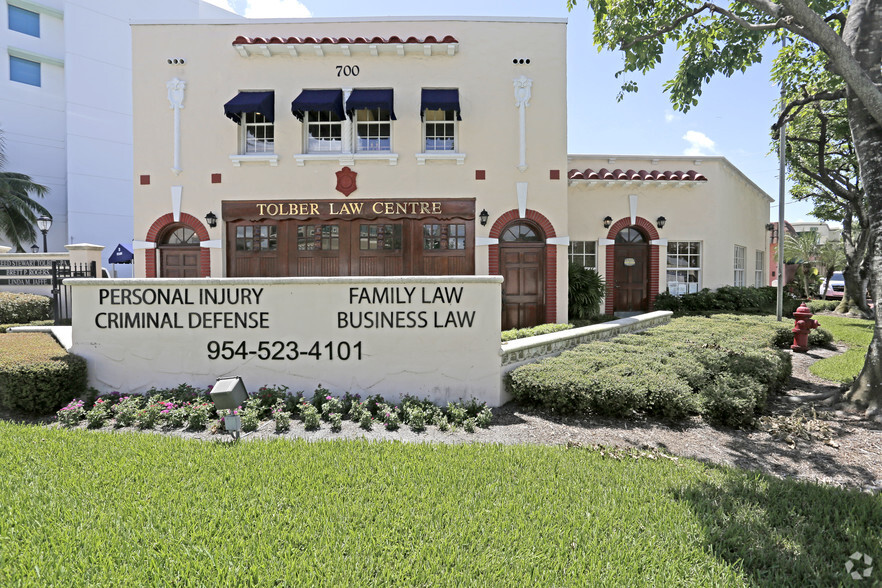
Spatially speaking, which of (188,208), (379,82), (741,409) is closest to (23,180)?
(188,208)

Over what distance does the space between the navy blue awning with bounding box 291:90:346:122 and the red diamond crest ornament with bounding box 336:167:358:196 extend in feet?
4.71

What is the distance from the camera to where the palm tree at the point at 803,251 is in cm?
2919

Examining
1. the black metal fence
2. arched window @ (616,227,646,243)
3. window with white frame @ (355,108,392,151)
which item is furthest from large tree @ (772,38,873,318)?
the black metal fence

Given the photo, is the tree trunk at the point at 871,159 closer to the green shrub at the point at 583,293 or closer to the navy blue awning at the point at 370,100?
the green shrub at the point at 583,293

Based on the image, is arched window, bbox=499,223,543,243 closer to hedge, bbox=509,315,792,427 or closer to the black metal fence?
hedge, bbox=509,315,792,427

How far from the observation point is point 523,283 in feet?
38.4

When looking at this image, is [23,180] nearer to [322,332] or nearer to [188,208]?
[188,208]

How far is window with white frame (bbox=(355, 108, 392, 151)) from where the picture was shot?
11523mm

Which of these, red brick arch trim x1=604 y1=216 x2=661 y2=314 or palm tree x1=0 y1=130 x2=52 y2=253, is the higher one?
palm tree x1=0 y1=130 x2=52 y2=253

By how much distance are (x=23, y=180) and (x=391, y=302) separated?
28.2 meters

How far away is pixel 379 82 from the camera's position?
11297 mm

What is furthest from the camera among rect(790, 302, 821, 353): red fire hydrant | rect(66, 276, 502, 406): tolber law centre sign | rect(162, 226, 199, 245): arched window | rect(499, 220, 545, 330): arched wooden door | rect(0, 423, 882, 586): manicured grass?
rect(162, 226, 199, 245): arched window

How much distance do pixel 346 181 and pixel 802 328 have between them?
39.1ft

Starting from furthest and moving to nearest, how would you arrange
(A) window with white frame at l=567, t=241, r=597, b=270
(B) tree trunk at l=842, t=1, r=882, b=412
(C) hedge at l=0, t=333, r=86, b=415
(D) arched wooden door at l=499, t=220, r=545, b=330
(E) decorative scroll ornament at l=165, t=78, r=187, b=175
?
(A) window with white frame at l=567, t=241, r=597, b=270 < (D) arched wooden door at l=499, t=220, r=545, b=330 < (E) decorative scroll ornament at l=165, t=78, r=187, b=175 < (B) tree trunk at l=842, t=1, r=882, b=412 < (C) hedge at l=0, t=333, r=86, b=415
